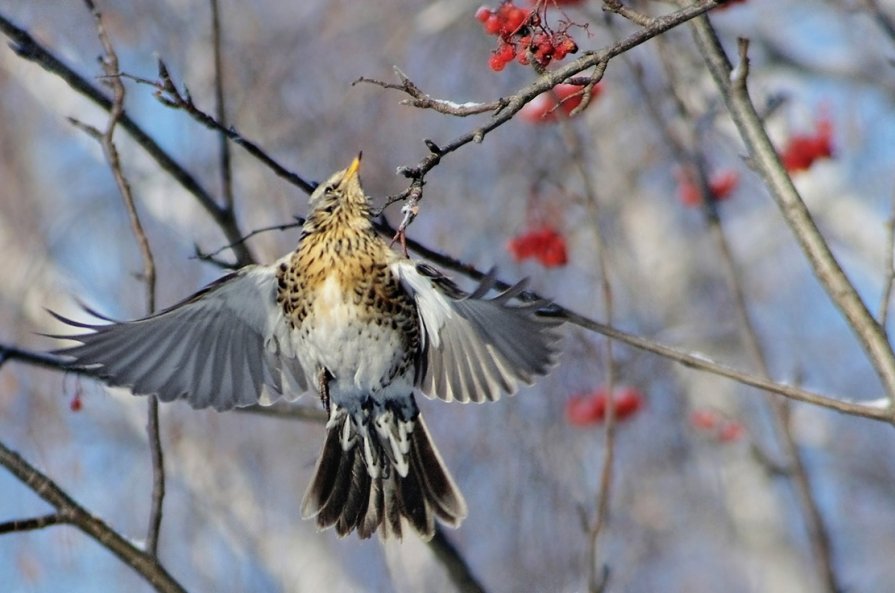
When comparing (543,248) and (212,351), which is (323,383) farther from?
(543,248)

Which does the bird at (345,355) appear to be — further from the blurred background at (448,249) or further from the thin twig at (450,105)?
the blurred background at (448,249)

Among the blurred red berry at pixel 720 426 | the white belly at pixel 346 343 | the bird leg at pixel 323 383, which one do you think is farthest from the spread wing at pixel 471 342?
the blurred red berry at pixel 720 426

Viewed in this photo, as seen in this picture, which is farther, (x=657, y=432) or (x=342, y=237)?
(x=657, y=432)

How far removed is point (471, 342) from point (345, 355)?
1.10 feet

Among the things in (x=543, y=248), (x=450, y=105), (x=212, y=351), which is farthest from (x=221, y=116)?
(x=450, y=105)

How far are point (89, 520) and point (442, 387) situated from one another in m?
1.15

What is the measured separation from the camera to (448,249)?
7062 millimetres

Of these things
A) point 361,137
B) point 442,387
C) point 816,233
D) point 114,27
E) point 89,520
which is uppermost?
point 114,27

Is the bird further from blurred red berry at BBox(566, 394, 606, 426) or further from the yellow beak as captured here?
blurred red berry at BBox(566, 394, 606, 426)

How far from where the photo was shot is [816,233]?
2.56 metres

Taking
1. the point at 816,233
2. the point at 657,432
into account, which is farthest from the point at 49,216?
the point at 816,233

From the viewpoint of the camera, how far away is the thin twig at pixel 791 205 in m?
2.47

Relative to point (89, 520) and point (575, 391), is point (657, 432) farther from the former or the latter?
point (89, 520)

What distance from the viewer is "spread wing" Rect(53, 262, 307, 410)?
3170 millimetres
